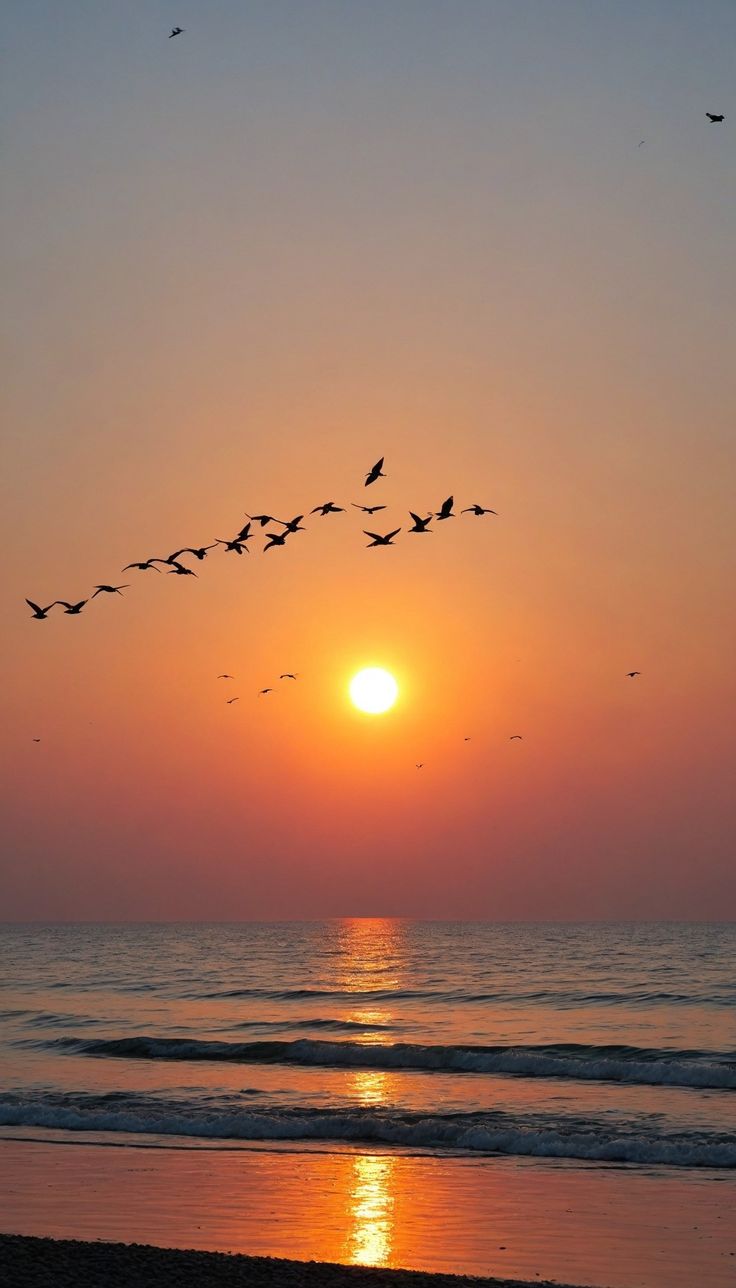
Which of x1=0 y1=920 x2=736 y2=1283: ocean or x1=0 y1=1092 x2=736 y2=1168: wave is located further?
x1=0 y1=920 x2=736 y2=1283: ocean

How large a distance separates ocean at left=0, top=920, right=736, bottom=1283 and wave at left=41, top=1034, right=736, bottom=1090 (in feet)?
0.26

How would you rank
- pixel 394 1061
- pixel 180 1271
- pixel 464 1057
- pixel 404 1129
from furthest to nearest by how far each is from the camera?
pixel 394 1061 → pixel 464 1057 → pixel 404 1129 → pixel 180 1271

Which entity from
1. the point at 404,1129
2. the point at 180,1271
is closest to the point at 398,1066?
the point at 404,1129

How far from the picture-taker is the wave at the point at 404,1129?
23391 mm

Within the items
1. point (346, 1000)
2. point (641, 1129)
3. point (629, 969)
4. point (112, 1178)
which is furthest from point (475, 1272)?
point (629, 969)

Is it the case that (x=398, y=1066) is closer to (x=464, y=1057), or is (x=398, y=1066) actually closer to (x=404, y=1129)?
(x=464, y=1057)

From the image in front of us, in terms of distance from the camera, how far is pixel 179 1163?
2234 cm

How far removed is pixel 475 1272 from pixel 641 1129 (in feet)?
35.7

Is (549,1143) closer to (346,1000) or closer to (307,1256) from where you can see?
(307,1256)

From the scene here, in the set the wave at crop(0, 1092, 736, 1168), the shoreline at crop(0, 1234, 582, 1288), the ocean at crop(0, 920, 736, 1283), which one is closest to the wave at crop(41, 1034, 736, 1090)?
the ocean at crop(0, 920, 736, 1283)

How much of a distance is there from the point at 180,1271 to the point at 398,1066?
21.3 metres

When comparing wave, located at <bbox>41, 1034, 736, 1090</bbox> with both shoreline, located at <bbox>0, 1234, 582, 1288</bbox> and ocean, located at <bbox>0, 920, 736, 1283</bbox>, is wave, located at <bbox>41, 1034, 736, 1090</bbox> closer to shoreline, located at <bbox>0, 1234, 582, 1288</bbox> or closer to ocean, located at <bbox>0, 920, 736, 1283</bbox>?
ocean, located at <bbox>0, 920, 736, 1283</bbox>

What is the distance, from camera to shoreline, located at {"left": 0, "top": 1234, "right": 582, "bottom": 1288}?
14773 millimetres

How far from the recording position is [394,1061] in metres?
36.4
